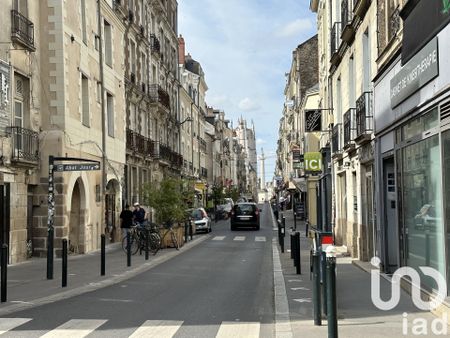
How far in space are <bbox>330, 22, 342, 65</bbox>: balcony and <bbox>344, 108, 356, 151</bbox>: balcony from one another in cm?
310

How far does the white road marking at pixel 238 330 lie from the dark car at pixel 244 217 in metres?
27.9

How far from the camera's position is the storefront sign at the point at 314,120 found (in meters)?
24.3

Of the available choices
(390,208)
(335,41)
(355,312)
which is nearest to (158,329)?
(355,312)

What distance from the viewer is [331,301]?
225 inches

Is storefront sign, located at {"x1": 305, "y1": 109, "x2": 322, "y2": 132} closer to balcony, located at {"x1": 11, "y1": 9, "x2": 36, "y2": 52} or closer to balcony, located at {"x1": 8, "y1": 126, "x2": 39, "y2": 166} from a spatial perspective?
balcony, located at {"x1": 8, "y1": 126, "x2": 39, "y2": 166}

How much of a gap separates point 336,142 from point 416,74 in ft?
36.3

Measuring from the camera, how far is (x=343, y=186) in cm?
2000

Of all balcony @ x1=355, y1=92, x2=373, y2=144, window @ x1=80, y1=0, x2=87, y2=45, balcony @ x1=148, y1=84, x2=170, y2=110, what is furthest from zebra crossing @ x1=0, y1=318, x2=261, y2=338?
balcony @ x1=148, y1=84, x2=170, y2=110

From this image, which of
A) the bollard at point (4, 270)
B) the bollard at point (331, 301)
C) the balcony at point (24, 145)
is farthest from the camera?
the balcony at point (24, 145)

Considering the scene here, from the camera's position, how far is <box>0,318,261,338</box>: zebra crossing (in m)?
7.06

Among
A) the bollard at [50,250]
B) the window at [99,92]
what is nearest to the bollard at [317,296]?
the bollard at [50,250]

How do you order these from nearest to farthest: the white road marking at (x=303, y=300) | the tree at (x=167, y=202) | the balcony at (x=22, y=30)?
the white road marking at (x=303, y=300), the balcony at (x=22, y=30), the tree at (x=167, y=202)

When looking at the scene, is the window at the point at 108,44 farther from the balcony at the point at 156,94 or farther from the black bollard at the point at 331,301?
the black bollard at the point at 331,301

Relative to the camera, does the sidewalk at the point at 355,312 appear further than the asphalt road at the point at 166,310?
No
